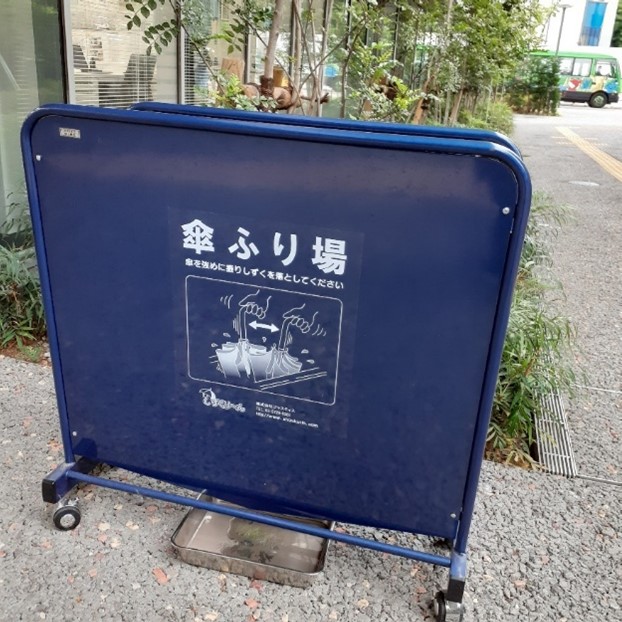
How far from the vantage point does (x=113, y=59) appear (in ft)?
16.7

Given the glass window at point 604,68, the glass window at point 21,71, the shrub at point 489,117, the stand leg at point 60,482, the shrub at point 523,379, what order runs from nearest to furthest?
the stand leg at point 60,482 → the shrub at point 523,379 → the glass window at point 21,71 → the shrub at point 489,117 → the glass window at point 604,68

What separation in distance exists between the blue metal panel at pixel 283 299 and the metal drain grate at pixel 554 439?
42.2 inches

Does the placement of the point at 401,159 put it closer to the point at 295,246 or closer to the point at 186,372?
the point at 295,246

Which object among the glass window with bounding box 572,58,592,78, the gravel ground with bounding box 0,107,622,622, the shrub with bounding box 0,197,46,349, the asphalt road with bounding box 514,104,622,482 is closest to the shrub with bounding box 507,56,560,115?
the glass window with bounding box 572,58,592,78

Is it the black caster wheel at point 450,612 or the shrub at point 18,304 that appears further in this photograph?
the shrub at point 18,304

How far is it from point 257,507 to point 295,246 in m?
0.98

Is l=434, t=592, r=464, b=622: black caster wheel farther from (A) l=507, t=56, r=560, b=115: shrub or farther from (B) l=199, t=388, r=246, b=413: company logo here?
(A) l=507, t=56, r=560, b=115: shrub

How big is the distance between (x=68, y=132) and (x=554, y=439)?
2.48m

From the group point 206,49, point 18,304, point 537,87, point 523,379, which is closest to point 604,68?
point 537,87

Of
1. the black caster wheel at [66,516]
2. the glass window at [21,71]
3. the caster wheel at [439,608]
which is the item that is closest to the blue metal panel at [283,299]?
the caster wheel at [439,608]

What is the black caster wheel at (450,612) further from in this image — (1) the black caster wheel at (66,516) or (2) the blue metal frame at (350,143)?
(1) the black caster wheel at (66,516)

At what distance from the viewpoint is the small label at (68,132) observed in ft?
6.36

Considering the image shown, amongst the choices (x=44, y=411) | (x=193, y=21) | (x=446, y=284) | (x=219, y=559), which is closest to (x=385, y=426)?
(x=446, y=284)

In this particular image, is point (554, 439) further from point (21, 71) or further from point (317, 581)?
point (21, 71)
